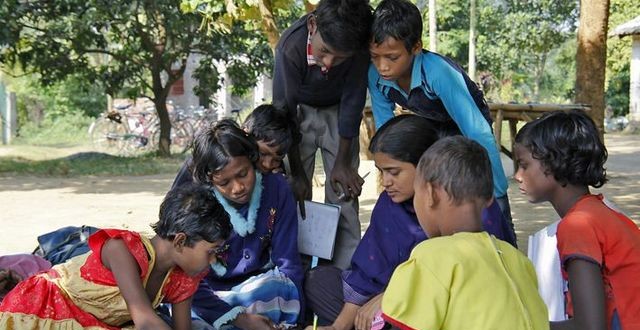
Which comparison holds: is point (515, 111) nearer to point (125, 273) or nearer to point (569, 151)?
point (569, 151)

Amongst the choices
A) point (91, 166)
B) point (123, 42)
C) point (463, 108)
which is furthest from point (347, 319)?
point (123, 42)

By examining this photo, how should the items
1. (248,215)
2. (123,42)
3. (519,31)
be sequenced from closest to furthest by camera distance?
(248,215), (123,42), (519,31)

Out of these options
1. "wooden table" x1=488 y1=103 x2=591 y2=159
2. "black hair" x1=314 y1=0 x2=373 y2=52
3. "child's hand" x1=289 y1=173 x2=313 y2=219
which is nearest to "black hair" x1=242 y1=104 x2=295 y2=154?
"child's hand" x1=289 y1=173 x2=313 y2=219

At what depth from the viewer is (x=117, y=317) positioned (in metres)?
2.95

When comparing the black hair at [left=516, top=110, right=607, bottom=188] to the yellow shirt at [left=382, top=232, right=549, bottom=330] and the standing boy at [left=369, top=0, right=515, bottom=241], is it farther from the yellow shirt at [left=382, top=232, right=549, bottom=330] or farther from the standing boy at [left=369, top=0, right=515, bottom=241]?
the yellow shirt at [left=382, top=232, right=549, bottom=330]

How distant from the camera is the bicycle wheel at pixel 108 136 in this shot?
1738cm

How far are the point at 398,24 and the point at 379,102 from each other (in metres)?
0.54

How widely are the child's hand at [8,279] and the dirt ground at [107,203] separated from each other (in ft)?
9.36

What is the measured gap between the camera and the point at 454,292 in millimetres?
1990

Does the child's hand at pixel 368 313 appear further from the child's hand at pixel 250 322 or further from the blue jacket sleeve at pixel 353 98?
the blue jacket sleeve at pixel 353 98

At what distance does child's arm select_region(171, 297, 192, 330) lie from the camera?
304cm

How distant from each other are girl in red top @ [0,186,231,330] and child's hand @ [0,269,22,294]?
1.48 feet

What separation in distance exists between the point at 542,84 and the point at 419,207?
31.9 meters

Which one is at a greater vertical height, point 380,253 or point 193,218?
point 193,218
